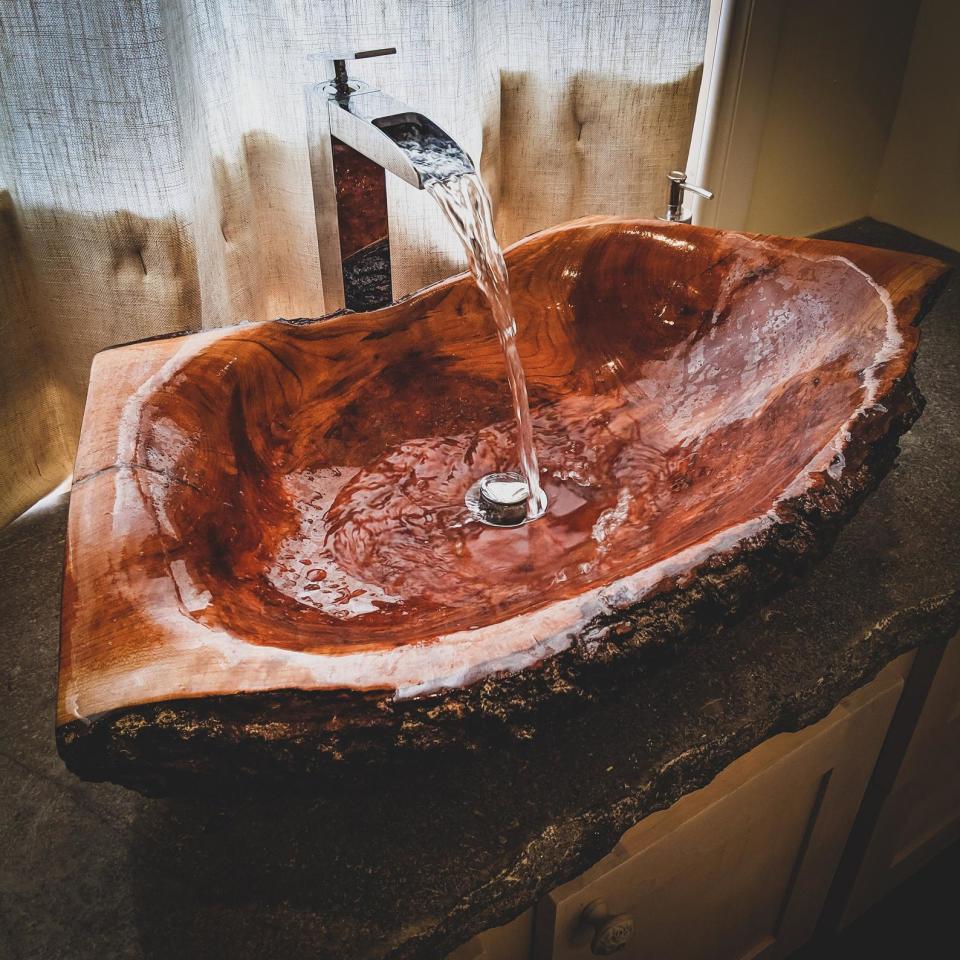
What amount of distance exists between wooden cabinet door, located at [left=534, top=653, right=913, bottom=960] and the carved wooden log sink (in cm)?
23

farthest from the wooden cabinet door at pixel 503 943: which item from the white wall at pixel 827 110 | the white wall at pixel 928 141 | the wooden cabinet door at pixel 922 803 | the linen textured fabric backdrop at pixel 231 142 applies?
the white wall at pixel 928 141

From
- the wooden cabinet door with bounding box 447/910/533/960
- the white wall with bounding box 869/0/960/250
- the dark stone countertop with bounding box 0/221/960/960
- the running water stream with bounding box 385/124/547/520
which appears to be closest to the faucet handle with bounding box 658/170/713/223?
the running water stream with bounding box 385/124/547/520

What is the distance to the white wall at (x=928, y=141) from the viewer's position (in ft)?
4.46

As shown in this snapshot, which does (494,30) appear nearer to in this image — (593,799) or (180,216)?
(180,216)

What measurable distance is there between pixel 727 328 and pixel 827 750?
1.36ft

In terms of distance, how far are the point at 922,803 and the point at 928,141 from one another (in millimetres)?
974

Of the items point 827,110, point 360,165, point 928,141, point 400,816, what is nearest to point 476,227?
point 360,165

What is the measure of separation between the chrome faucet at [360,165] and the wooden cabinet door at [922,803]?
0.68 meters

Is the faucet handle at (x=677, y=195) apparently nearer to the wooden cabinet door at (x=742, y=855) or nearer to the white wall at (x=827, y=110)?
the white wall at (x=827, y=110)

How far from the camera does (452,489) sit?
0.85 meters

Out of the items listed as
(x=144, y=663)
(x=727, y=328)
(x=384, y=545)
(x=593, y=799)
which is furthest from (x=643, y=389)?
(x=144, y=663)

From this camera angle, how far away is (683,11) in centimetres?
109

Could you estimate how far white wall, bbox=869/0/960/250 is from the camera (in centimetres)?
136

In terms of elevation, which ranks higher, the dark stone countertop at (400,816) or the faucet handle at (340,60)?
the faucet handle at (340,60)
